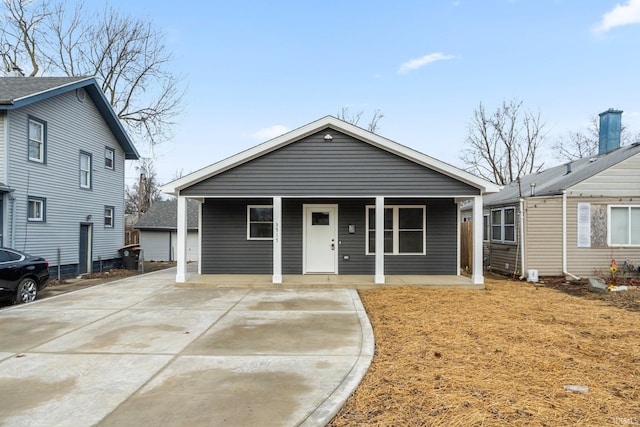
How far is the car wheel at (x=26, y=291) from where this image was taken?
27.4 ft

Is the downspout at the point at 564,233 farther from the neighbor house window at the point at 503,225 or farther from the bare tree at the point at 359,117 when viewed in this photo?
the bare tree at the point at 359,117

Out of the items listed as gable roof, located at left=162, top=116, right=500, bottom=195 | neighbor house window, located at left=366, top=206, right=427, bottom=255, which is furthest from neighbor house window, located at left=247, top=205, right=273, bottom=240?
neighbor house window, located at left=366, top=206, right=427, bottom=255

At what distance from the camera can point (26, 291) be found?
8562 mm

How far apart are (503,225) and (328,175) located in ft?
23.9

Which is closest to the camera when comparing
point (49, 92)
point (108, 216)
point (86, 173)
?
point (49, 92)

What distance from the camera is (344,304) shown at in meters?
8.15

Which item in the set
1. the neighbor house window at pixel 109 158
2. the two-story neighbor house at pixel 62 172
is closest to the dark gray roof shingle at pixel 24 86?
the two-story neighbor house at pixel 62 172

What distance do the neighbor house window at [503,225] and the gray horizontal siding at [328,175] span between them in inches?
165

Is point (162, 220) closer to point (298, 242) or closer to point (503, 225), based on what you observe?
point (298, 242)

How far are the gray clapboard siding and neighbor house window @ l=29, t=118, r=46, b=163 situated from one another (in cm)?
19

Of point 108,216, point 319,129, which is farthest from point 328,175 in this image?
point 108,216

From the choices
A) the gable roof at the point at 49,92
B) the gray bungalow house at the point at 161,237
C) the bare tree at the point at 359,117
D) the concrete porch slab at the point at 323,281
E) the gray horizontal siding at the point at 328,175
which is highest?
the bare tree at the point at 359,117

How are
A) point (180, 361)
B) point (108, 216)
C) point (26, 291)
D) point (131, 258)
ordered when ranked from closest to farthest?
1. point (180, 361)
2. point (26, 291)
3. point (131, 258)
4. point (108, 216)

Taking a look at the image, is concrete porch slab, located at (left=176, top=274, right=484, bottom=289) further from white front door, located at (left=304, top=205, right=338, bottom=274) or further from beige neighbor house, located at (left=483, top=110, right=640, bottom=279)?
beige neighbor house, located at (left=483, top=110, right=640, bottom=279)
